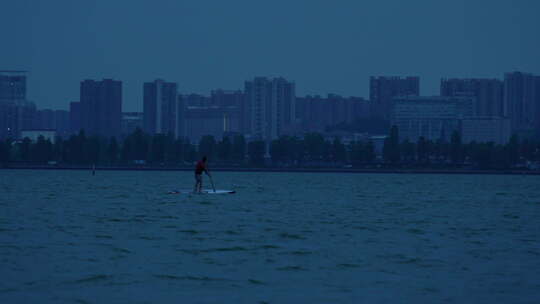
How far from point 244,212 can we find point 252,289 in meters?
21.6

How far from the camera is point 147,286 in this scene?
19359 millimetres

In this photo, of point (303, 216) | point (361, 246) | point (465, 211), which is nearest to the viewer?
point (361, 246)

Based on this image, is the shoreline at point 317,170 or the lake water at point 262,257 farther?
the shoreline at point 317,170

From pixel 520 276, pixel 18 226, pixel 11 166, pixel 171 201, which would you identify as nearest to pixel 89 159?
pixel 11 166

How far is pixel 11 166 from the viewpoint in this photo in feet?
642

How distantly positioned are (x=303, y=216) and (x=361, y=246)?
12.4m

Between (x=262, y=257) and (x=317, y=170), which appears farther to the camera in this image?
(x=317, y=170)

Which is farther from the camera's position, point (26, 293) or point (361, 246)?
point (361, 246)

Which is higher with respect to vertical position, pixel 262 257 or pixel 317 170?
pixel 317 170

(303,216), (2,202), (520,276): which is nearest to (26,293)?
(520,276)

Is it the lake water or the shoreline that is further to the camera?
the shoreline

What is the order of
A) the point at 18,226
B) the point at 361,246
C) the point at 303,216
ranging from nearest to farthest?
the point at 361,246, the point at 18,226, the point at 303,216

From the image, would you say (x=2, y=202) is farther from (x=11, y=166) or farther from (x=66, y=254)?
(x=11, y=166)

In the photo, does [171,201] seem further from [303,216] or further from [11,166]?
[11,166]
